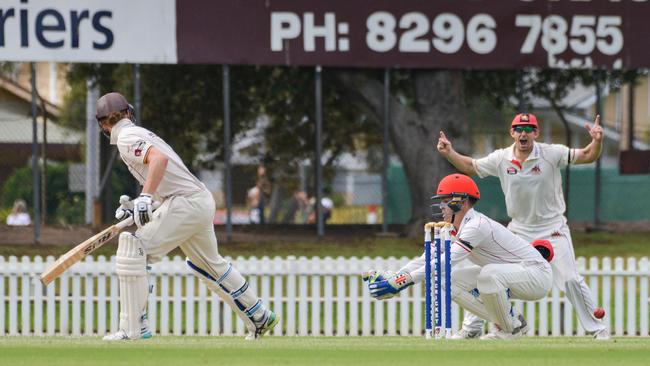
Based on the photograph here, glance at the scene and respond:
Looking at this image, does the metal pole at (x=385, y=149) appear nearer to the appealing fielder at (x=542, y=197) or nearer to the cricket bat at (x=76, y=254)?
the appealing fielder at (x=542, y=197)

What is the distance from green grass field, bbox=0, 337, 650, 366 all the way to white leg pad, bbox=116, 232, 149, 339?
8.8 inches

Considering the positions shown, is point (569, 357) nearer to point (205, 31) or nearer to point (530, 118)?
point (530, 118)

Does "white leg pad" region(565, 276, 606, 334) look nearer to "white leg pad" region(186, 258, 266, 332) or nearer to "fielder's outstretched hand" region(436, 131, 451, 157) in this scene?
"fielder's outstretched hand" region(436, 131, 451, 157)

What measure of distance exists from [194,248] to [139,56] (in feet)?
29.6

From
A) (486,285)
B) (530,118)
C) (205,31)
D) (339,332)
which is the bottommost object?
(339,332)

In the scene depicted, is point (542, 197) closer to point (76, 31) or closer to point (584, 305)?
point (584, 305)

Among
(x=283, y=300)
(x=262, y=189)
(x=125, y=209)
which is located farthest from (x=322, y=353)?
(x=262, y=189)

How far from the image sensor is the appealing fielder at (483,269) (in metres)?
10.4

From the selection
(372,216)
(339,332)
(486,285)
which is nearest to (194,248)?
(486,285)

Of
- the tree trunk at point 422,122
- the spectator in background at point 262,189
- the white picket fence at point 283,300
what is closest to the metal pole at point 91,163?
the spectator in background at point 262,189

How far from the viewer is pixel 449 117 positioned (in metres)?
20.5

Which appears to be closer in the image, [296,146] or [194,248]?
[194,248]

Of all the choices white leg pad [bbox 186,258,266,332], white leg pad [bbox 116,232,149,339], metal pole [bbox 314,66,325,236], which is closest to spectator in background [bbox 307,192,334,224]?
metal pole [bbox 314,66,325,236]

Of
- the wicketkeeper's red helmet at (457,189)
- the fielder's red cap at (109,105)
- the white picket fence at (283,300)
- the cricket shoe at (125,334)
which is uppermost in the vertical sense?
the fielder's red cap at (109,105)
